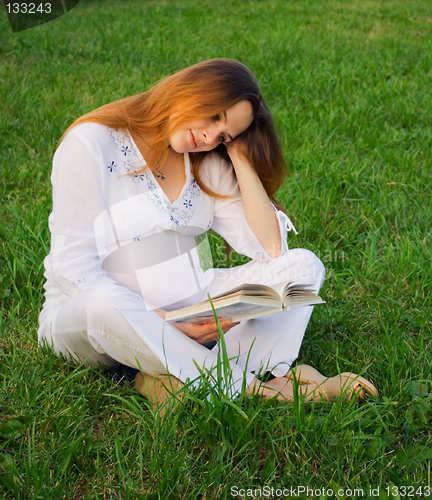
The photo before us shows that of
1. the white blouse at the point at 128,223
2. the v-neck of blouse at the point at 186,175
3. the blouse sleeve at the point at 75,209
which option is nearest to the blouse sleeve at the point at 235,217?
the white blouse at the point at 128,223

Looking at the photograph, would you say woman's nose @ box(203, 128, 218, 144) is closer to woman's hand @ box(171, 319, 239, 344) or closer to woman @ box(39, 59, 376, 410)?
woman @ box(39, 59, 376, 410)

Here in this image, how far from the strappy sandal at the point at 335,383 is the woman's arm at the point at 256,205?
54 centimetres

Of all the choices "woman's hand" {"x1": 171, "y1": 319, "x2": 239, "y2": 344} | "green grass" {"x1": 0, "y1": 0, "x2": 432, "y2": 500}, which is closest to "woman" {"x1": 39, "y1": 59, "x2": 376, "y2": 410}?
"woman's hand" {"x1": 171, "y1": 319, "x2": 239, "y2": 344}

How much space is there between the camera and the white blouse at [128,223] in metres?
2.15

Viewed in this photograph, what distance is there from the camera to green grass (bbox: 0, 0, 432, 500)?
6.10ft

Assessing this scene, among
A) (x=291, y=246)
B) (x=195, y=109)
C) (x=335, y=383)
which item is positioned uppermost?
(x=195, y=109)

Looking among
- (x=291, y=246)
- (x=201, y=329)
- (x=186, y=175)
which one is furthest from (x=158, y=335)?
(x=291, y=246)

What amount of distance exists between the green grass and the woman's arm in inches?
18.7

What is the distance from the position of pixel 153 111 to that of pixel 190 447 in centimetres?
125

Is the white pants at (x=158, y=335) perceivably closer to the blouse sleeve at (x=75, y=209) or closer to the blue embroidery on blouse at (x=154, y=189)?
the blouse sleeve at (x=75, y=209)

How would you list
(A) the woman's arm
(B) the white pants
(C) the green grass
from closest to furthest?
(C) the green grass, (B) the white pants, (A) the woman's arm

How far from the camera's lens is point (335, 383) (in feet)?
7.33

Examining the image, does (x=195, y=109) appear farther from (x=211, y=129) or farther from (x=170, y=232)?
(x=170, y=232)

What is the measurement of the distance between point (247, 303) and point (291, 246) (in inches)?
60.0
